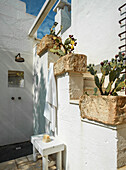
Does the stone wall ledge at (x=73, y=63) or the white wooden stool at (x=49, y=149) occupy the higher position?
the stone wall ledge at (x=73, y=63)

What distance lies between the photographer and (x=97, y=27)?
9.11 feet

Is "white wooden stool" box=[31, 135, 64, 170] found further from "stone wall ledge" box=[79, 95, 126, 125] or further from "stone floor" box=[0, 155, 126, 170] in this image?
"stone wall ledge" box=[79, 95, 126, 125]

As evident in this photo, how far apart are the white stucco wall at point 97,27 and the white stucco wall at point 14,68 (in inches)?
64.9

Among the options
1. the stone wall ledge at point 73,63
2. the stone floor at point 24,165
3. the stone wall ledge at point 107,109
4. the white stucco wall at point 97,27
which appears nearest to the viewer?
the stone wall ledge at point 107,109

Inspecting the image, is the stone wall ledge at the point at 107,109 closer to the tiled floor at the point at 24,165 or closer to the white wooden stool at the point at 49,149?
the white wooden stool at the point at 49,149

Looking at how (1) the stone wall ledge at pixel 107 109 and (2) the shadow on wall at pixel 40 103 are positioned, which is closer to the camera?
(1) the stone wall ledge at pixel 107 109

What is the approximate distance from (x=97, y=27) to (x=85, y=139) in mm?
2399

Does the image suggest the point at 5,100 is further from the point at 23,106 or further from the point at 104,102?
the point at 104,102

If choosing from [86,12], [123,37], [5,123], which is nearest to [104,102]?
[123,37]

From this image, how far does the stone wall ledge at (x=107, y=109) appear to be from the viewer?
1062 millimetres

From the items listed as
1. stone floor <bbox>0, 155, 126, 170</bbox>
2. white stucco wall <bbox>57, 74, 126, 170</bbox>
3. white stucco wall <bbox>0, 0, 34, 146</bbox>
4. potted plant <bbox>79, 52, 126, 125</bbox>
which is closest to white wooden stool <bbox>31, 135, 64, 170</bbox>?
white stucco wall <bbox>57, 74, 126, 170</bbox>

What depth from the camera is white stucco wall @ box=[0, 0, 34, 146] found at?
139 inches

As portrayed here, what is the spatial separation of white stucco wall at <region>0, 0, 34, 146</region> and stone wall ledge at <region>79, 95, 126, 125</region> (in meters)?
2.88

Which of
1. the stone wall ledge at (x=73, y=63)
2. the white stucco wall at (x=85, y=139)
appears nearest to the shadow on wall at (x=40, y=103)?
the white stucco wall at (x=85, y=139)
